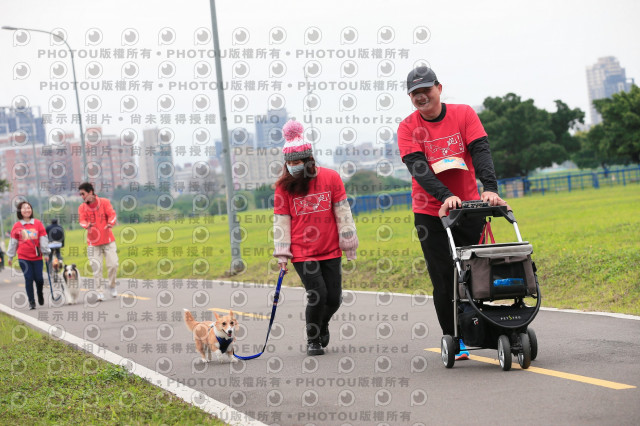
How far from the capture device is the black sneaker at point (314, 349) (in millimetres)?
8117

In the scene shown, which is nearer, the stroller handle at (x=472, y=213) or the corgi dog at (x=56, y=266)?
the stroller handle at (x=472, y=213)

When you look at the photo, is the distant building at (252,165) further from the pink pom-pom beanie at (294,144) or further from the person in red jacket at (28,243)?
the pink pom-pom beanie at (294,144)

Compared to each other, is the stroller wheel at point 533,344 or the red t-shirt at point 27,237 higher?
the red t-shirt at point 27,237

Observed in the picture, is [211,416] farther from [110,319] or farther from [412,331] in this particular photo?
[110,319]

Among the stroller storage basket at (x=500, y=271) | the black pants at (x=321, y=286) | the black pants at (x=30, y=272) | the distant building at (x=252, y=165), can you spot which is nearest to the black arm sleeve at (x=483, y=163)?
the stroller storage basket at (x=500, y=271)

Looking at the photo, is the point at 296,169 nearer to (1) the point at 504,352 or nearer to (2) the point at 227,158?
(1) the point at 504,352

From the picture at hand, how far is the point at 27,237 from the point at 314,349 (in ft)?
31.9

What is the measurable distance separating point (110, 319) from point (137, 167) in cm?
1185

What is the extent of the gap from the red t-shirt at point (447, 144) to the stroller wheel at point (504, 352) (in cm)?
125

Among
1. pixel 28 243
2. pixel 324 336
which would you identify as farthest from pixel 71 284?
pixel 324 336

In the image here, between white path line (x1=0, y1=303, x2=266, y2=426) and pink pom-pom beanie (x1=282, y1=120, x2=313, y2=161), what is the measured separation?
2337mm

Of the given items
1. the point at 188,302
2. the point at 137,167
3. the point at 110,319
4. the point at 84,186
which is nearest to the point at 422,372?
the point at 110,319

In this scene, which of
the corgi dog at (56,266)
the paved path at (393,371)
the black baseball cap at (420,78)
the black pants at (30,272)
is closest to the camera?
the paved path at (393,371)

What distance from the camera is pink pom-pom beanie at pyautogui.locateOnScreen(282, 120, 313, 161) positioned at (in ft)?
25.1
